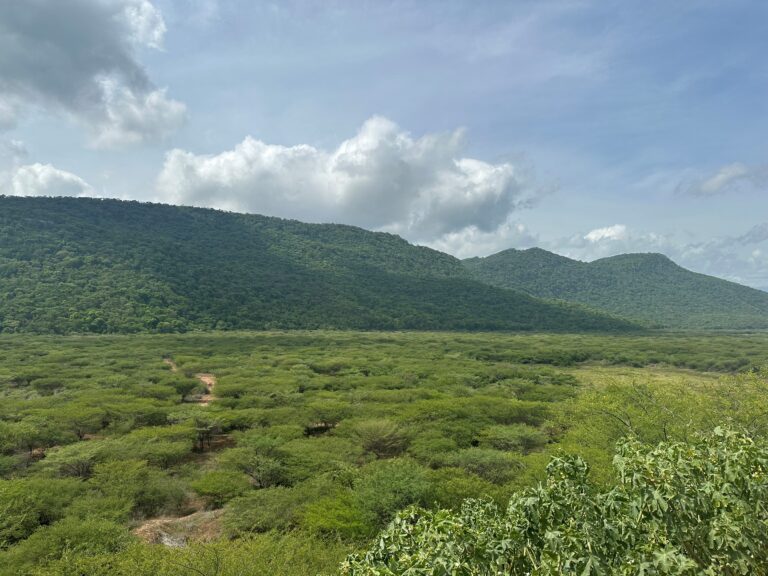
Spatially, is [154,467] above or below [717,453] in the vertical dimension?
below

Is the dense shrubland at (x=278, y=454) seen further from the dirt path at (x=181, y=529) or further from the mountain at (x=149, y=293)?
the mountain at (x=149, y=293)

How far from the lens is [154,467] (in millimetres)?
29391

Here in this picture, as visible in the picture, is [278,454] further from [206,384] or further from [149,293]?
[149,293]

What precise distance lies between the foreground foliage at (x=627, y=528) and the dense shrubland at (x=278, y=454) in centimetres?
41

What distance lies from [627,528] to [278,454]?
2579 cm

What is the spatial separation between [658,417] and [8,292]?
15907 centimetres

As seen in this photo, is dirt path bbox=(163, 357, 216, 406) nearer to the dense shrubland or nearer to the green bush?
the dense shrubland

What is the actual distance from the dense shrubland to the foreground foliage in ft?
1.35

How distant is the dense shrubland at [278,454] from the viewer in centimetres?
1795

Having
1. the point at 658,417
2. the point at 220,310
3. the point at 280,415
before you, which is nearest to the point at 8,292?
the point at 220,310

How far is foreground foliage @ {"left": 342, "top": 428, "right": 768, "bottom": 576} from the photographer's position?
23.8 feet

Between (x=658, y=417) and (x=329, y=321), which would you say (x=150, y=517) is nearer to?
(x=658, y=417)

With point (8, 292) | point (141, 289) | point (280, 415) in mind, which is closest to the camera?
point (280, 415)

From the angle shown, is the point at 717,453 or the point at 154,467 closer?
the point at 717,453
